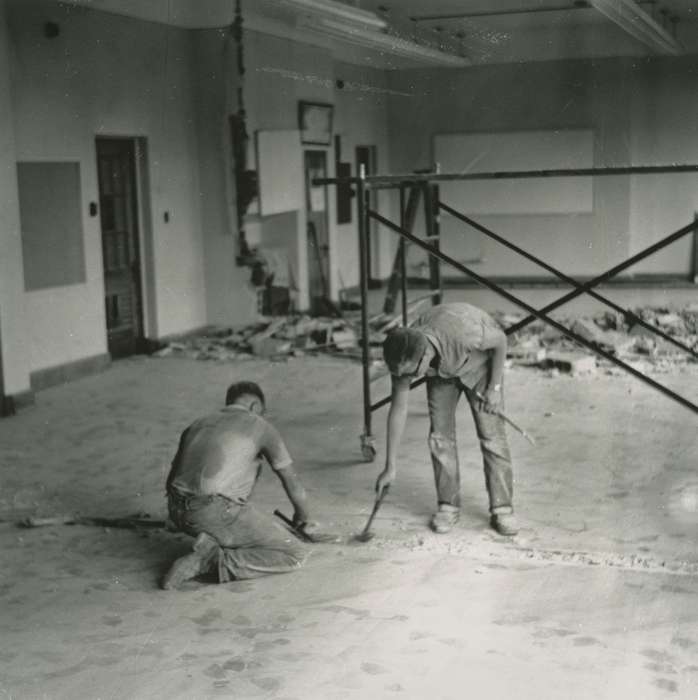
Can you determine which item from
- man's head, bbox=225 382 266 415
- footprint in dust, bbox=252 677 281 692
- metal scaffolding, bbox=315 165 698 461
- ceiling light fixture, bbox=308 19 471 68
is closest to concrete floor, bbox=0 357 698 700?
footprint in dust, bbox=252 677 281 692

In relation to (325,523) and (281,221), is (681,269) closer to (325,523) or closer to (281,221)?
(281,221)

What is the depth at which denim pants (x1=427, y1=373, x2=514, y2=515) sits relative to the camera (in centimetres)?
641

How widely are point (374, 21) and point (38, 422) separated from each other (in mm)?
5621

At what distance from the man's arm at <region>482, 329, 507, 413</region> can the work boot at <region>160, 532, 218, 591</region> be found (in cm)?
175

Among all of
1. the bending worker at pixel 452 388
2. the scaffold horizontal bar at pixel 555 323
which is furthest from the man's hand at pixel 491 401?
the scaffold horizontal bar at pixel 555 323

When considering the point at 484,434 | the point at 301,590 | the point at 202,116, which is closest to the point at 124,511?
the point at 301,590

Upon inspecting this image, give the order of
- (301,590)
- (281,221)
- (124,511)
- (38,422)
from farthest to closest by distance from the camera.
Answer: (281,221) < (38,422) < (124,511) < (301,590)

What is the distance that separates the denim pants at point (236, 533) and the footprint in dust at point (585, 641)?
1617mm

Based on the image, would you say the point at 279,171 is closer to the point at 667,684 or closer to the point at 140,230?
the point at 140,230

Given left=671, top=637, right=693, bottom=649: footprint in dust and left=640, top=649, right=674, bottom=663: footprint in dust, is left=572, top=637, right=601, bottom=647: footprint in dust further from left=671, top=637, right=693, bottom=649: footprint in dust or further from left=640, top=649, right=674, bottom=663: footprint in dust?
left=671, top=637, right=693, bottom=649: footprint in dust

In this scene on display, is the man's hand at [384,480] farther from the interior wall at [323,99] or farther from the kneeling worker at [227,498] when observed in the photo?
the interior wall at [323,99]

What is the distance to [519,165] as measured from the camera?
19234 millimetres

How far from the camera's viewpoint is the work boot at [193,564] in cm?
568

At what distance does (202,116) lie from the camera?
13.9 metres
